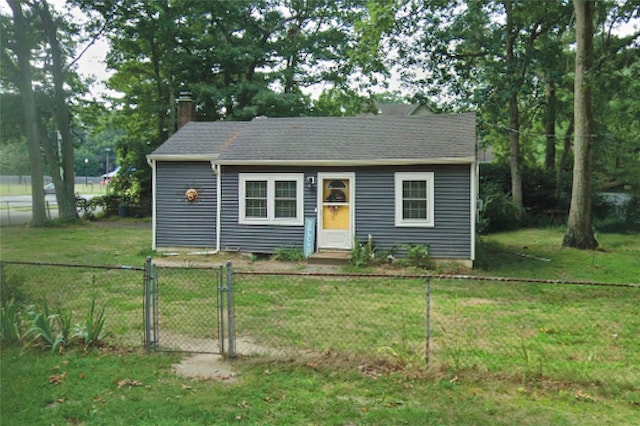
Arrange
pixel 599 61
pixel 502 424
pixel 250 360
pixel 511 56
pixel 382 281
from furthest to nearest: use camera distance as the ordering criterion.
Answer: pixel 511 56 → pixel 599 61 → pixel 382 281 → pixel 250 360 → pixel 502 424

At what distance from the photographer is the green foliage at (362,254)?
35.1ft

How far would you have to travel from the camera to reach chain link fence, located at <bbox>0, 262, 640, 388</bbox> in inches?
184

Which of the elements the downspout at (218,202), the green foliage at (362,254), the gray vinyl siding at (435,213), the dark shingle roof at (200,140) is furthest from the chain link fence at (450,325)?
the dark shingle roof at (200,140)

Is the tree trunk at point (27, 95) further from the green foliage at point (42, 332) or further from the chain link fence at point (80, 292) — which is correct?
the green foliage at point (42, 332)

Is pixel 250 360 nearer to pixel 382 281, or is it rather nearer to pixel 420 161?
pixel 382 281

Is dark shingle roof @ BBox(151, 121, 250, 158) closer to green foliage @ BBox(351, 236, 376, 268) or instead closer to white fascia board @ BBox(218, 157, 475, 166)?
white fascia board @ BBox(218, 157, 475, 166)

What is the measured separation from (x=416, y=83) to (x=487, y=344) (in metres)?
19.7

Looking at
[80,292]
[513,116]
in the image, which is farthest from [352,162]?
[513,116]

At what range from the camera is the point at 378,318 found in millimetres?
6398

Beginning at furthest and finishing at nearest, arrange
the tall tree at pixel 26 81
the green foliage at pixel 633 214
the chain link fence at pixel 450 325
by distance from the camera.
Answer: the green foliage at pixel 633 214, the chain link fence at pixel 450 325, the tall tree at pixel 26 81

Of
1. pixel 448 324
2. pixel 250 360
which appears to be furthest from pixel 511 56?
pixel 250 360

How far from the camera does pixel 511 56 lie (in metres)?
21.2

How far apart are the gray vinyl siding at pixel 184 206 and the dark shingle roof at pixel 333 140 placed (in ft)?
1.44

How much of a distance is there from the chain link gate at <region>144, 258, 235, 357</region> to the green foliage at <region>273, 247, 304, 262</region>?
2350mm
